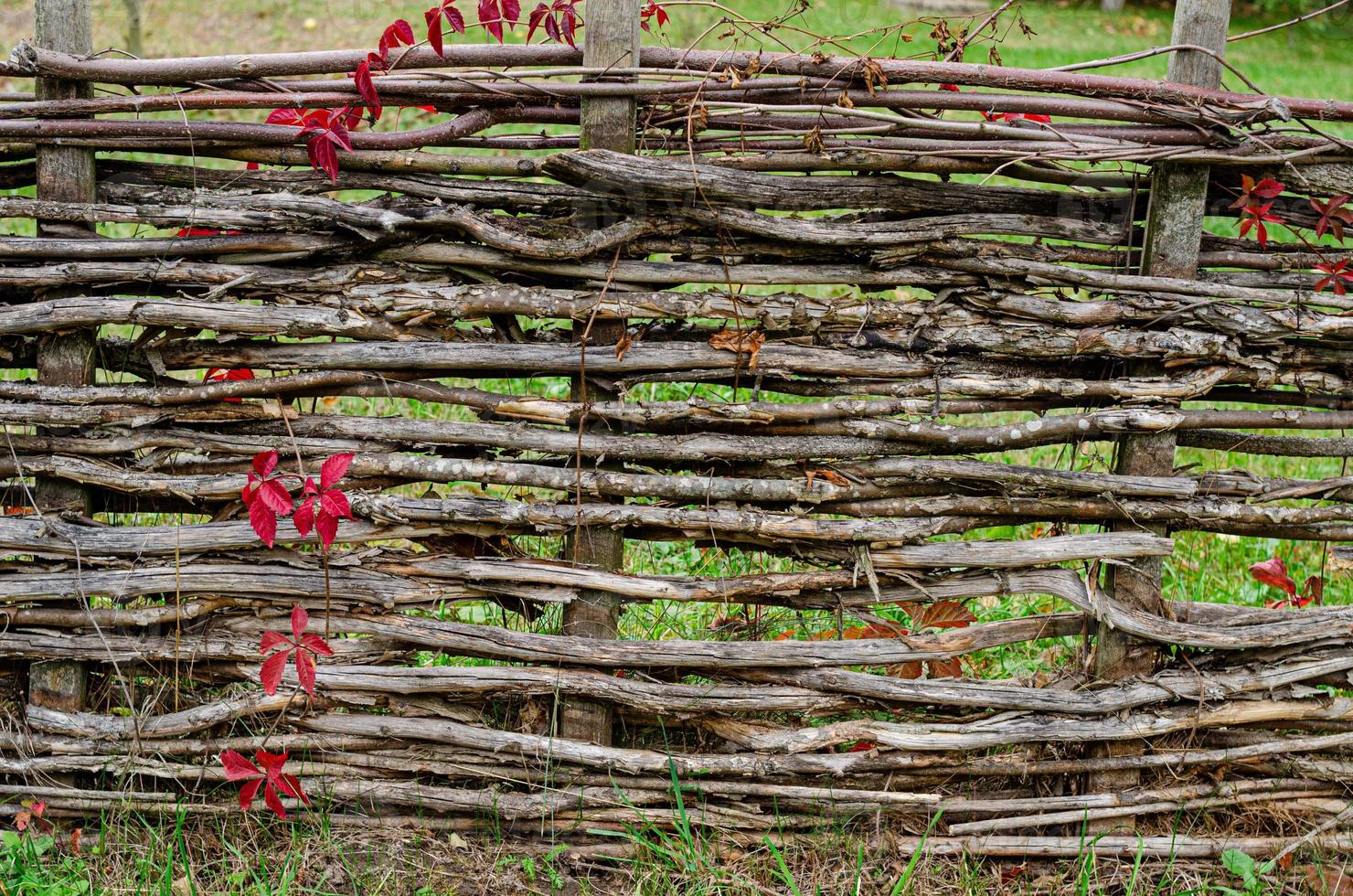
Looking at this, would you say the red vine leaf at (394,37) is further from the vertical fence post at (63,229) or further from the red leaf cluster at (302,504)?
the red leaf cluster at (302,504)

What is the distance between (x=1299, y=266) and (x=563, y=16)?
1933mm

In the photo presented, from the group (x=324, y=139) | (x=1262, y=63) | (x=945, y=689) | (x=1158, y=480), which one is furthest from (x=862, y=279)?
(x=1262, y=63)

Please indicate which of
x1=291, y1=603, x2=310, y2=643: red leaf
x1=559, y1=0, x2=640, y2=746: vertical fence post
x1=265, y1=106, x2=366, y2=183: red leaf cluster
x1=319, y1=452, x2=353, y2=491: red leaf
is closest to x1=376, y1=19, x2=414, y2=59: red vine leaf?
x1=265, y1=106, x2=366, y2=183: red leaf cluster

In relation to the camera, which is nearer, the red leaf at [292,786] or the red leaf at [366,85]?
the red leaf at [366,85]

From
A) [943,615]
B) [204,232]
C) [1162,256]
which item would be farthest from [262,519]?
[1162,256]

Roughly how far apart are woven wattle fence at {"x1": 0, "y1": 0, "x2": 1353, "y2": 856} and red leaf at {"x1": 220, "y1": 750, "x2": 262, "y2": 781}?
0.41 feet

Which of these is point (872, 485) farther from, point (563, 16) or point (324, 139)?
point (324, 139)

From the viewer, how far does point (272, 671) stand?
2.33m

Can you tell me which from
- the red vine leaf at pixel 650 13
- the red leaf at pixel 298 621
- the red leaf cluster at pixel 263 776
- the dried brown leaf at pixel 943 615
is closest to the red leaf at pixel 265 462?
the red leaf at pixel 298 621

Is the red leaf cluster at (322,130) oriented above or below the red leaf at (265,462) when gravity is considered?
above

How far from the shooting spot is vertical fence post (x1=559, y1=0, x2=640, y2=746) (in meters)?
2.33

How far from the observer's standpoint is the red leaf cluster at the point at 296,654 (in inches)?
91.7

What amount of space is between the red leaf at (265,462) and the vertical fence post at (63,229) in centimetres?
59

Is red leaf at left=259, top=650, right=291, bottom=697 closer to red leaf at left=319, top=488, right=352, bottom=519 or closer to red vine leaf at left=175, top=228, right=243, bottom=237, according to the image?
red leaf at left=319, top=488, right=352, bottom=519
